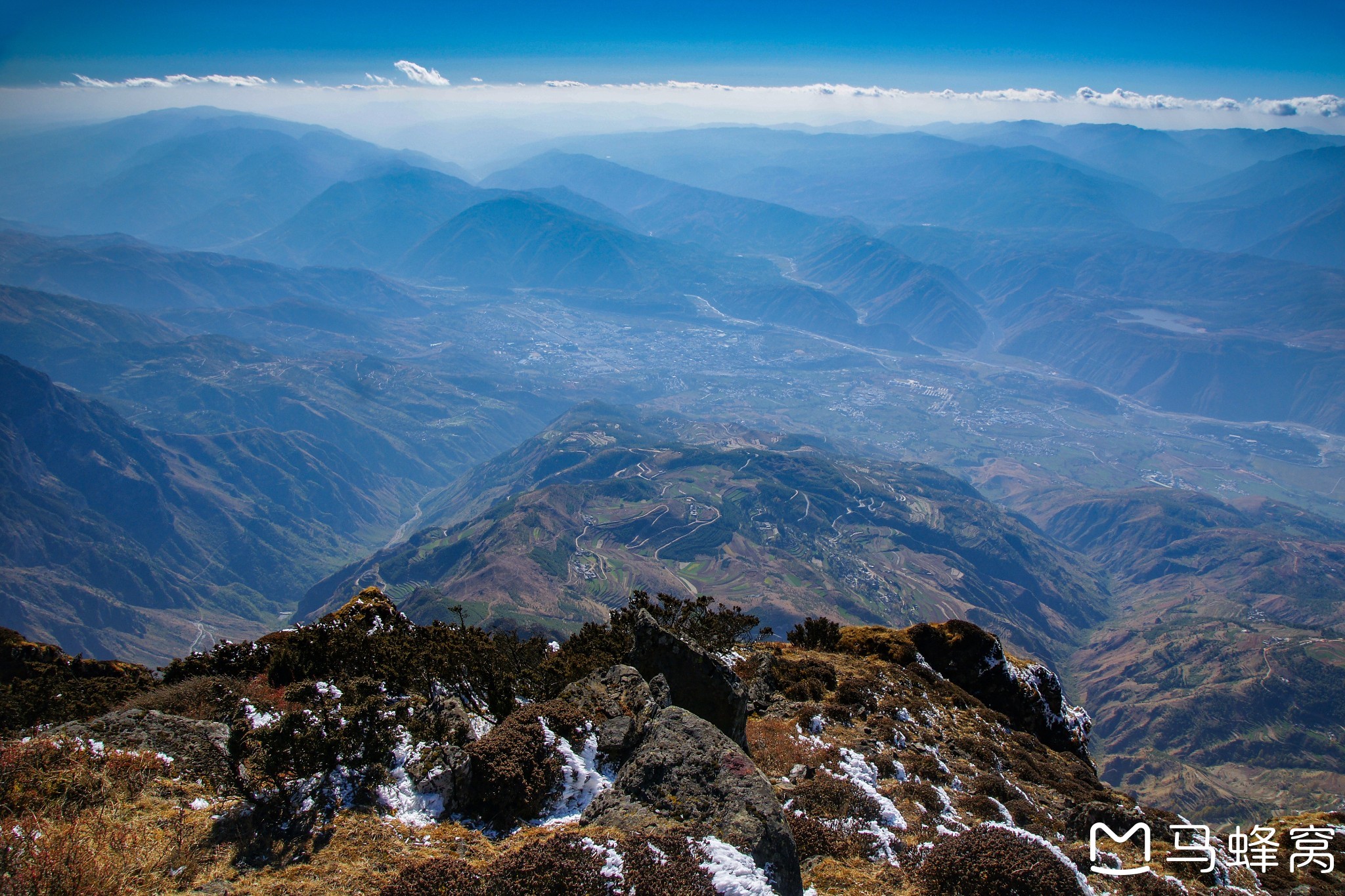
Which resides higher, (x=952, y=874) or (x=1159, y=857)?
(x=952, y=874)

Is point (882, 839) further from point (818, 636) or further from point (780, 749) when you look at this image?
point (818, 636)

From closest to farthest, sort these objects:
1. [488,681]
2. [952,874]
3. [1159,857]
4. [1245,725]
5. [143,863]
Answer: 1. [143,863]
2. [952,874]
3. [1159,857]
4. [488,681]
5. [1245,725]

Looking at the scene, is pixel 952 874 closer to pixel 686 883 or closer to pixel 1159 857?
pixel 686 883

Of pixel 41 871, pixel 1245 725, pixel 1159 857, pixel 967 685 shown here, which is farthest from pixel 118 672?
pixel 1245 725

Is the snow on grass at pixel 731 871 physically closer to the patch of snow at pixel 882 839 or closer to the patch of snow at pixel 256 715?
the patch of snow at pixel 882 839

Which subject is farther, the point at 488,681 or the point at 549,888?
the point at 488,681

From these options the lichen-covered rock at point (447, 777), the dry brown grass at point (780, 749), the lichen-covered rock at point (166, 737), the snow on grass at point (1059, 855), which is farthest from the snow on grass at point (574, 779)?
the snow on grass at point (1059, 855)
